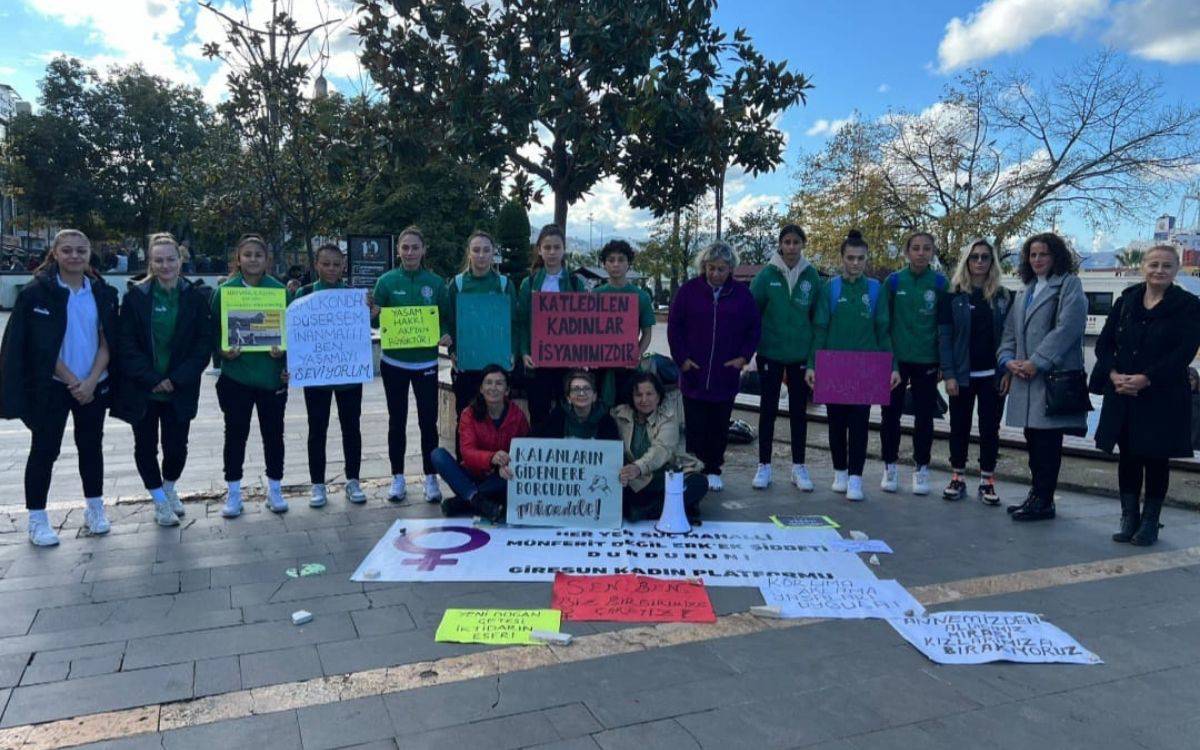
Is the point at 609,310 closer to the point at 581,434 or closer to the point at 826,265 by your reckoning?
the point at 581,434

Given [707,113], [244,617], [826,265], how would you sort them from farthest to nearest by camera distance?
[826,265] < [707,113] < [244,617]

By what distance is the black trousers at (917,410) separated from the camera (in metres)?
5.91

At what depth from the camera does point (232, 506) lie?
17.4 feet

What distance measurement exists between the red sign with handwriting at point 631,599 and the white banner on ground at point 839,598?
0.40 metres

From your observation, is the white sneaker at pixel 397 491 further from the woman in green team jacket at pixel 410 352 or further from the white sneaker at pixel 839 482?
the white sneaker at pixel 839 482

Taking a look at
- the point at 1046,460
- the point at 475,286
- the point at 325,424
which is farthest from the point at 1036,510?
the point at 325,424

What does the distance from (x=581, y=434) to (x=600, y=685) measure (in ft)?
7.82

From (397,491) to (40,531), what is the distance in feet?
7.17

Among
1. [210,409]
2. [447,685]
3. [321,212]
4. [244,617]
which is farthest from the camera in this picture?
[321,212]

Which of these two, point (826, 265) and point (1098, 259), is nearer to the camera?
point (826, 265)

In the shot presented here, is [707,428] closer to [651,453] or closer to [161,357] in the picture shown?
[651,453]

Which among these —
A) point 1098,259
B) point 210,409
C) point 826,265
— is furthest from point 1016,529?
point 1098,259

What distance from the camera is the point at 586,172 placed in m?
6.61

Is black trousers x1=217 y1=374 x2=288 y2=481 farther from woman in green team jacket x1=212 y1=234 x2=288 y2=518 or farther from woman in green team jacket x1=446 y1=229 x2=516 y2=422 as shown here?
woman in green team jacket x1=446 y1=229 x2=516 y2=422
